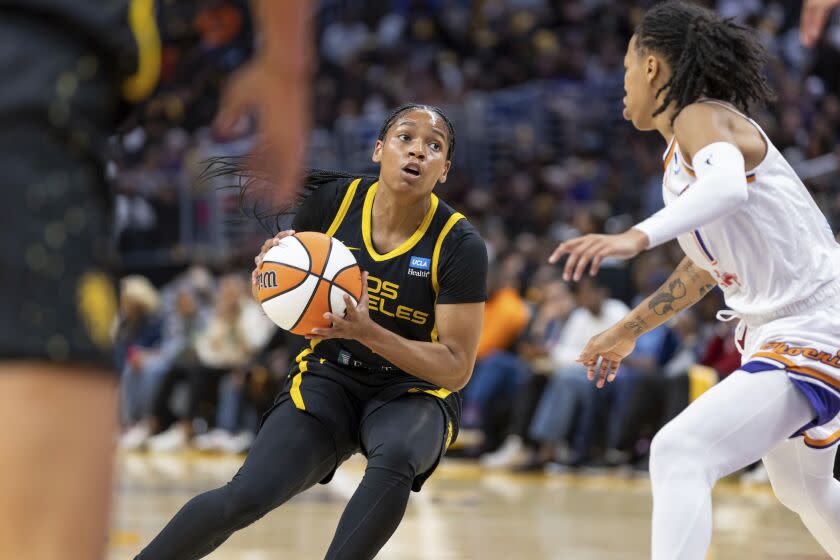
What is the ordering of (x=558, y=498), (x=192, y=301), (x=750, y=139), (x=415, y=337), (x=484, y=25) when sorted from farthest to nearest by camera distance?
(x=484, y=25)
(x=192, y=301)
(x=558, y=498)
(x=415, y=337)
(x=750, y=139)

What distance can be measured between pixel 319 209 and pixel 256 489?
1137 millimetres

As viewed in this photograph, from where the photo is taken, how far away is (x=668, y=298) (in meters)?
4.06

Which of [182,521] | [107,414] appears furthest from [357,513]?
[107,414]

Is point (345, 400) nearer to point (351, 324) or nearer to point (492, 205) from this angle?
point (351, 324)

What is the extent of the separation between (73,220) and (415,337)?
2.66 meters

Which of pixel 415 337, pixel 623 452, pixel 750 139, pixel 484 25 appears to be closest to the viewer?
pixel 750 139

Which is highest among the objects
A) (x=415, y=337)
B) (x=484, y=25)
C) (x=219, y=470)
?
(x=484, y=25)

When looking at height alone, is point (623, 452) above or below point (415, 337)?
below

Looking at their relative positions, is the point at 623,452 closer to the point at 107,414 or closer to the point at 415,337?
the point at 415,337

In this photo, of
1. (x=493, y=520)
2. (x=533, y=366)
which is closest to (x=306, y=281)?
(x=493, y=520)

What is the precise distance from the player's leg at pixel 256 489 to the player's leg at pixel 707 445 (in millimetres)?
1131

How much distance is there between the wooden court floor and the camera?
6129 millimetres

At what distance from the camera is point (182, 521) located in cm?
368

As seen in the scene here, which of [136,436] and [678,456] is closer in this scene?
[678,456]
